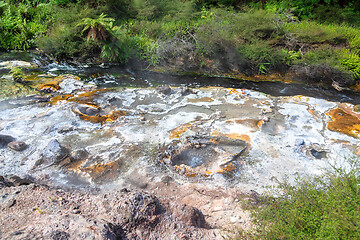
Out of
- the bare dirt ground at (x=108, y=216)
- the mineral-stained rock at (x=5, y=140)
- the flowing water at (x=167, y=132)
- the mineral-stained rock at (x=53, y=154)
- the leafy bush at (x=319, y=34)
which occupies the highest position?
the leafy bush at (x=319, y=34)

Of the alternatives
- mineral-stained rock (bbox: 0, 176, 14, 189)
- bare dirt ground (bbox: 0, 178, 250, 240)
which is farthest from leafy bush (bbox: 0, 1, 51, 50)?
bare dirt ground (bbox: 0, 178, 250, 240)

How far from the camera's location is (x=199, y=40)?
9.33m

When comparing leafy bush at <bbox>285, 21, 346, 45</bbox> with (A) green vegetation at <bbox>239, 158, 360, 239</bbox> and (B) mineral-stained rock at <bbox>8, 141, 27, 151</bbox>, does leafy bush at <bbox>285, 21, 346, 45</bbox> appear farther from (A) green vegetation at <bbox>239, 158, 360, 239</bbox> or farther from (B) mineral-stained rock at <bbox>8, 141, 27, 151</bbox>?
(B) mineral-stained rock at <bbox>8, 141, 27, 151</bbox>

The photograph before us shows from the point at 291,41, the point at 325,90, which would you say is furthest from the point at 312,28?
the point at 325,90

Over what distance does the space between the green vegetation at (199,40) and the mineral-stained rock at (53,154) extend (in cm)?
506

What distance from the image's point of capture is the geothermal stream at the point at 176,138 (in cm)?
393

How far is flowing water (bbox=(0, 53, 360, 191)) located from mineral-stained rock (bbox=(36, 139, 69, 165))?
2cm

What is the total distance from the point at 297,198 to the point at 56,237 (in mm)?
2313

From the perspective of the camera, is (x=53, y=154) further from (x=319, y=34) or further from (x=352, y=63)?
(x=319, y=34)

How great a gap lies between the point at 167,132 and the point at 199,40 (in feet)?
17.7

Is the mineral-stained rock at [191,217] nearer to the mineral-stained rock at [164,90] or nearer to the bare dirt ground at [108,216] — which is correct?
the bare dirt ground at [108,216]

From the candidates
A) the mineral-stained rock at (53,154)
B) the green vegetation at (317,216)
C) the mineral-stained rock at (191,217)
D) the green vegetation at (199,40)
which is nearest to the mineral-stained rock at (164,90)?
the green vegetation at (199,40)

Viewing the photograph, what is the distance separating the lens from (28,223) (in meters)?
2.47

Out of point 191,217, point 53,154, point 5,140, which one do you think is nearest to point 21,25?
point 5,140
